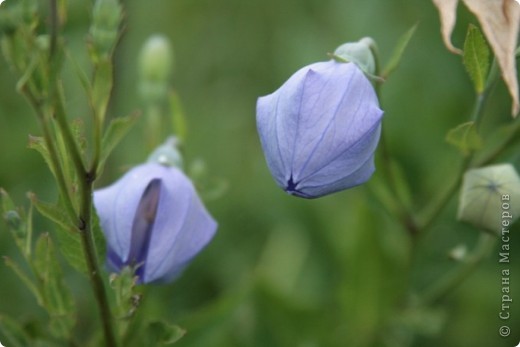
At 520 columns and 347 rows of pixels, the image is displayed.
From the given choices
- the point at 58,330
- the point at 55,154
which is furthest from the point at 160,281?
the point at 55,154

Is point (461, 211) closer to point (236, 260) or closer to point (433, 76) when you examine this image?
point (236, 260)

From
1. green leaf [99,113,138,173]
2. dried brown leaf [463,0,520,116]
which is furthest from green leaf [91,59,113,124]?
dried brown leaf [463,0,520,116]

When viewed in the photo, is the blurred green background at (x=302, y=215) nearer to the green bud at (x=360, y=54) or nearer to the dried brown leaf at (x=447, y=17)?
the green bud at (x=360, y=54)

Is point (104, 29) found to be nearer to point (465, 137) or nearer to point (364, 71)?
point (364, 71)

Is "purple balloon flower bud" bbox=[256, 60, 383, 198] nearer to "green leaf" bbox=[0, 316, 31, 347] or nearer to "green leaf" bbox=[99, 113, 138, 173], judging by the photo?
"green leaf" bbox=[99, 113, 138, 173]

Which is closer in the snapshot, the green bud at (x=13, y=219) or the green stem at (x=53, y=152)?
the green stem at (x=53, y=152)

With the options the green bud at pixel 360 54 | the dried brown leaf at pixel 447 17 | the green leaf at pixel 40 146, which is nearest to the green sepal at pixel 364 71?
the green bud at pixel 360 54
